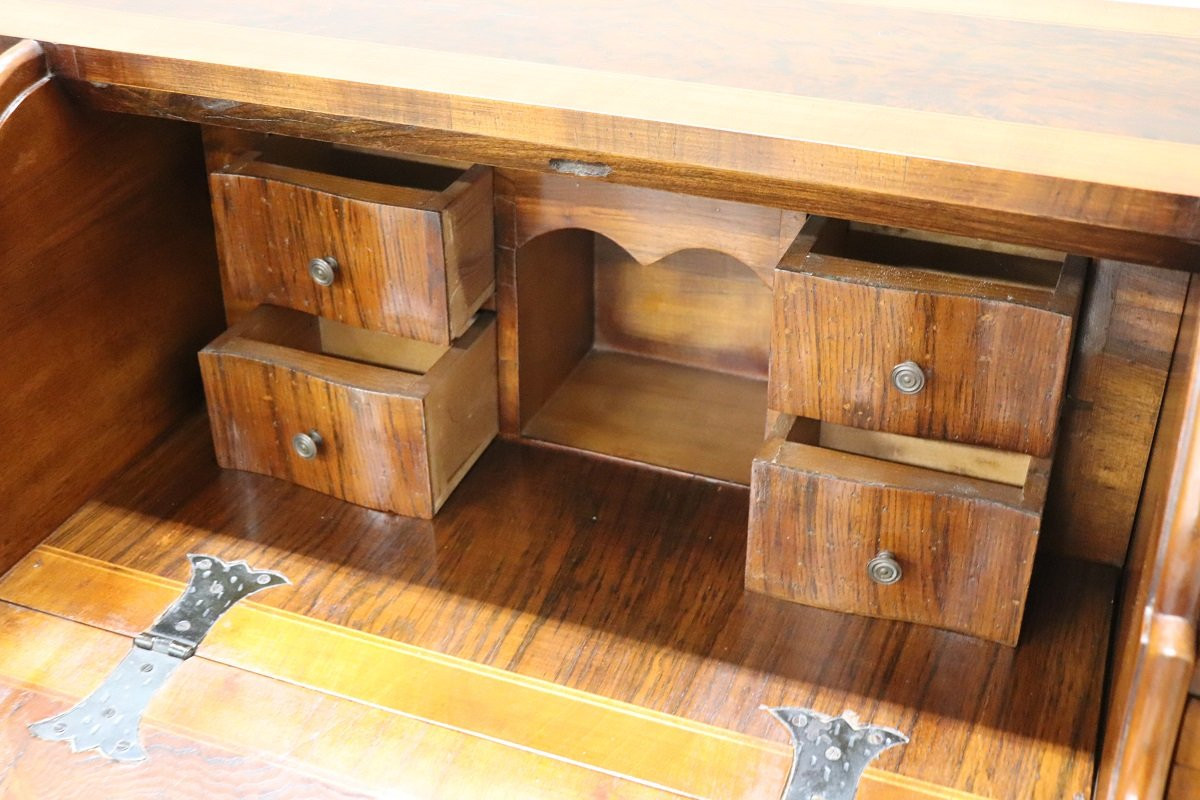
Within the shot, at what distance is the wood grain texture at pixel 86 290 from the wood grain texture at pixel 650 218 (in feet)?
1.33

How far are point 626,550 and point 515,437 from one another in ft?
0.83

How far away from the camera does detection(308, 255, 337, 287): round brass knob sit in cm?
139

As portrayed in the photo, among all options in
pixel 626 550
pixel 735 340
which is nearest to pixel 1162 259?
pixel 626 550

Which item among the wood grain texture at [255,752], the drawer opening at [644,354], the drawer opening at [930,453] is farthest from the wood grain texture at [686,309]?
the wood grain texture at [255,752]

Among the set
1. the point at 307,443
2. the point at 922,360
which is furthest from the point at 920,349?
the point at 307,443

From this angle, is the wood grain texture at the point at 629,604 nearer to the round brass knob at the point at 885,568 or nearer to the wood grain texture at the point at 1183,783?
the round brass knob at the point at 885,568

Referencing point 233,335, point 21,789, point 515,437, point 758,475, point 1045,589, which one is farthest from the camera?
point 515,437

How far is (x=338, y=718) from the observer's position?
1.21 m

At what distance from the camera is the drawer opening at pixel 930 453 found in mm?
1446

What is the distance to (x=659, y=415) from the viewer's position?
64.7 inches

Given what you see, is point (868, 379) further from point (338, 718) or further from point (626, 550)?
point (338, 718)

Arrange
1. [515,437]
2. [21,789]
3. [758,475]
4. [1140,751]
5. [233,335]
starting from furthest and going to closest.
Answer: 1. [515,437]
2. [233,335]
3. [758,475]
4. [21,789]
5. [1140,751]

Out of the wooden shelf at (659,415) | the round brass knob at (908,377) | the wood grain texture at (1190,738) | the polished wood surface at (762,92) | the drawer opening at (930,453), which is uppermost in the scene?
the polished wood surface at (762,92)

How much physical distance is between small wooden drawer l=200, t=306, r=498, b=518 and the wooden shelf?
125 millimetres
